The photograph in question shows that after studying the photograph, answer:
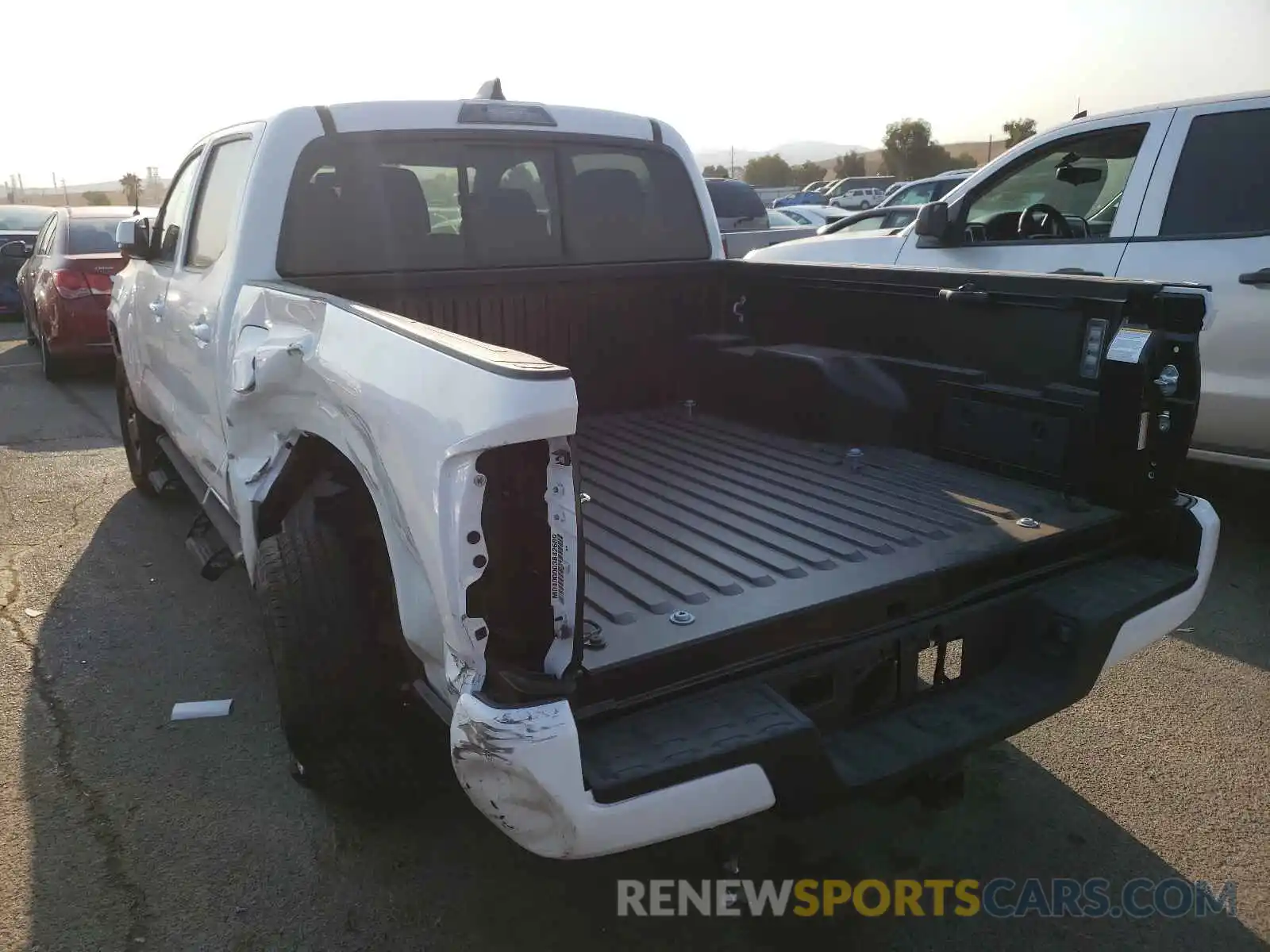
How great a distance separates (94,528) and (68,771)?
2.62 meters

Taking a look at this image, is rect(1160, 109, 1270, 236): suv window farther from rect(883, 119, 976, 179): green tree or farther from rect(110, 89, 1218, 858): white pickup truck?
rect(883, 119, 976, 179): green tree

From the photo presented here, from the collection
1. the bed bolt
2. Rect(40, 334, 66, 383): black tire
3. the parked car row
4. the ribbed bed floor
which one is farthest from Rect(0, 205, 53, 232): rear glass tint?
the parked car row

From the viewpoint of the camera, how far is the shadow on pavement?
2.50 m

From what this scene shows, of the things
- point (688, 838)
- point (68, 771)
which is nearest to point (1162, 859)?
point (688, 838)

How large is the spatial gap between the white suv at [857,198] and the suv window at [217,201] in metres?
26.3

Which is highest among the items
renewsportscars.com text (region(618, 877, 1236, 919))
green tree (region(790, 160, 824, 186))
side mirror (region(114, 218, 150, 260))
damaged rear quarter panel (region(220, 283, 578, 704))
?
green tree (region(790, 160, 824, 186))

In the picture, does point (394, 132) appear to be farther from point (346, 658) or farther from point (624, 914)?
point (624, 914)

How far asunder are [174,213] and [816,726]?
429cm

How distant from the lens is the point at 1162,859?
275cm

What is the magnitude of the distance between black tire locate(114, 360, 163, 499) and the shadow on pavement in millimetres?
2194

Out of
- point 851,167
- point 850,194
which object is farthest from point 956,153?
point 850,194

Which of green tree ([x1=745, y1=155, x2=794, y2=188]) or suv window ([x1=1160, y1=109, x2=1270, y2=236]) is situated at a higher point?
green tree ([x1=745, y1=155, x2=794, y2=188])

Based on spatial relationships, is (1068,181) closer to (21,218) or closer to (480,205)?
(480,205)

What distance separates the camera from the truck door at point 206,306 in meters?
3.55
